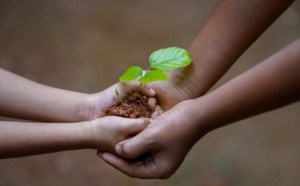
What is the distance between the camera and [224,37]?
1124 mm

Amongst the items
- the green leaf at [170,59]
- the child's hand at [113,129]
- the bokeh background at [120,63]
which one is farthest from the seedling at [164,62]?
the bokeh background at [120,63]

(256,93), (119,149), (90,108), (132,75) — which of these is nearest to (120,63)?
(90,108)

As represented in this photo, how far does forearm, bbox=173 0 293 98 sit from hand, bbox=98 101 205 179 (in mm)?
181

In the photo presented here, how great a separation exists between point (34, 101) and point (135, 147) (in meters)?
0.39

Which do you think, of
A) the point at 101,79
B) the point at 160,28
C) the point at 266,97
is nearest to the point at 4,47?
the point at 101,79

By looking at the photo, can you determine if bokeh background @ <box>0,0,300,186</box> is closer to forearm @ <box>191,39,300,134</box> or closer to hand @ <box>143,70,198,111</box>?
hand @ <box>143,70,198,111</box>

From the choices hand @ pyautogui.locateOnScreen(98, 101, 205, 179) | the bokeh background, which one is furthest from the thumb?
the bokeh background

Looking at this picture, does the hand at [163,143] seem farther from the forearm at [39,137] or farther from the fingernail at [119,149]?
the forearm at [39,137]

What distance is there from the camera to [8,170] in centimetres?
174

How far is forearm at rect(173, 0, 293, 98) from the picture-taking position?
1.05 m

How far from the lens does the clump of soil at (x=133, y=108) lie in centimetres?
110

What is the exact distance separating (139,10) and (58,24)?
0.50 meters

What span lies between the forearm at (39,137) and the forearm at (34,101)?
153mm

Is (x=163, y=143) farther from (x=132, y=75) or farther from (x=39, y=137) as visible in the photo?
(x=39, y=137)
